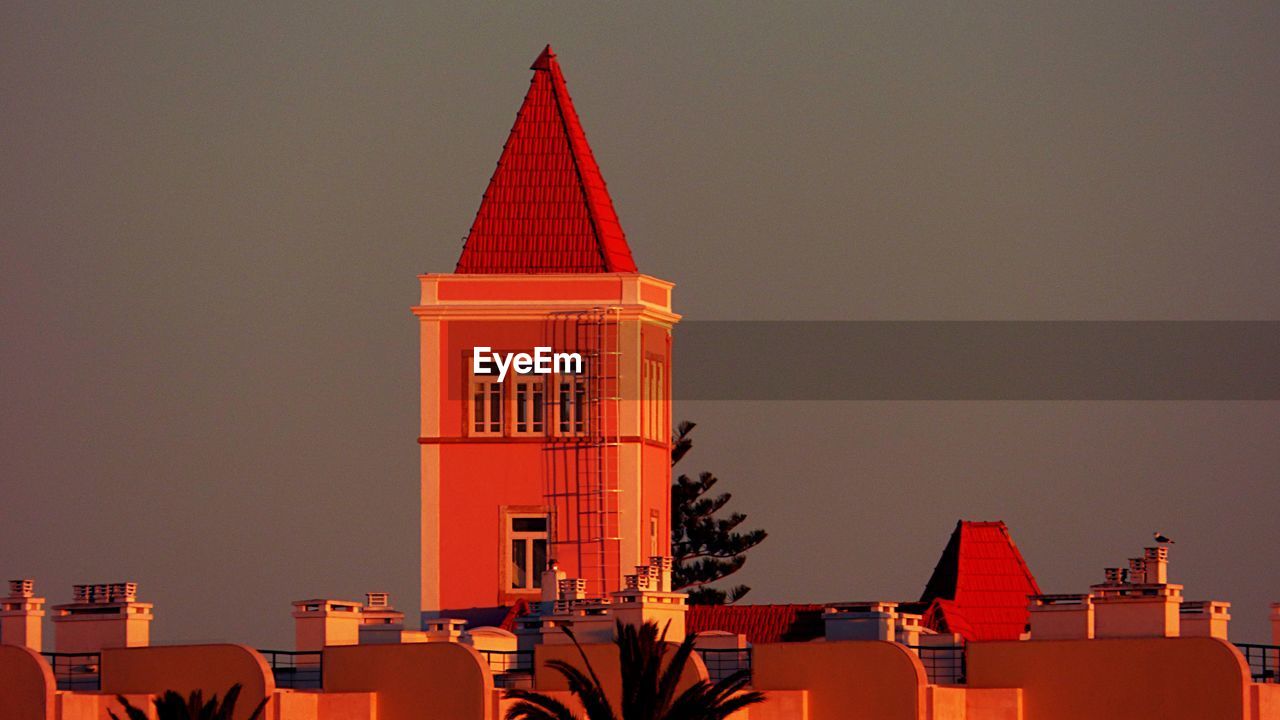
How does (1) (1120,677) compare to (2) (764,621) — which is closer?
(1) (1120,677)

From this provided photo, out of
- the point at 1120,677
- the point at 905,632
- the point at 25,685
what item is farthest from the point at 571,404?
the point at 25,685

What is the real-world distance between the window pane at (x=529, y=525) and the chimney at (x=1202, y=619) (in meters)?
37.1

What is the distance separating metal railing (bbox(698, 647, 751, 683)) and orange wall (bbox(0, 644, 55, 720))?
10890 millimetres

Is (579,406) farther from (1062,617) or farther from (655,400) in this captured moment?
(1062,617)

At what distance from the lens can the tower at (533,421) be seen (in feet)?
320

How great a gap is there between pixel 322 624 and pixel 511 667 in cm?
342

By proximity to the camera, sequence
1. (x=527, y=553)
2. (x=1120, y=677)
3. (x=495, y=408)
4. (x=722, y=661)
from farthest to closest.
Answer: (x=495, y=408), (x=527, y=553), (x=722, y=661), (x=1120, y=677)

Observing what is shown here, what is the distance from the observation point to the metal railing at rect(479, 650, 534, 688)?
64.2 m

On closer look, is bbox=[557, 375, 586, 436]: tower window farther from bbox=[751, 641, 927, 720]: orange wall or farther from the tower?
bbox=[751, 641, 927, 720]: orange wall

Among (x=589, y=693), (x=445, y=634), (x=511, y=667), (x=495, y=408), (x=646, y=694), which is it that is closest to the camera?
(x=589, y=693)

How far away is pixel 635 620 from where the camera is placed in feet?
215

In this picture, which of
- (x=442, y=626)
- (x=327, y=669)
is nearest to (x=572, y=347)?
(x=442, y=626)

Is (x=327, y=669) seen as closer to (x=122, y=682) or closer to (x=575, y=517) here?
(x=122, y=682)

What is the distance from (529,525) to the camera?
9812 centimetres
